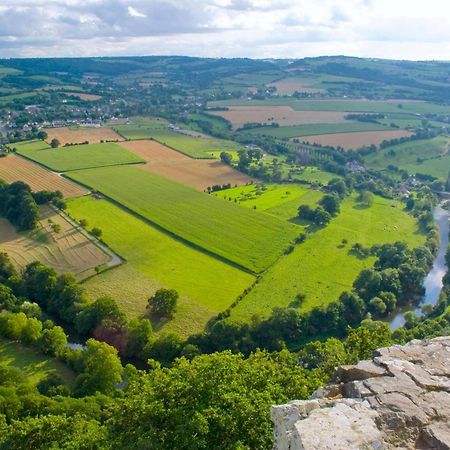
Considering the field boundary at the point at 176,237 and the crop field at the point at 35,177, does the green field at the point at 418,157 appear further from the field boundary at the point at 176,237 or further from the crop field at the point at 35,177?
the crop field at the point at 35,177

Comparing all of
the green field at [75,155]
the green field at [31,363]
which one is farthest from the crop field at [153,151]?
the green field at [31,363]

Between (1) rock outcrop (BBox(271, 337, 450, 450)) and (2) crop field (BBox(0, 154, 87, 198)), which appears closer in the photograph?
(1) rock outcrop (BBox(271, 337, 450, 450))

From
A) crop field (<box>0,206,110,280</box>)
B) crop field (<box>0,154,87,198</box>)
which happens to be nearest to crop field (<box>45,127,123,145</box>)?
crop field (<box>0,154,87,198</box>)

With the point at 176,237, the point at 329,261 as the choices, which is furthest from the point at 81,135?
the point at 329,261

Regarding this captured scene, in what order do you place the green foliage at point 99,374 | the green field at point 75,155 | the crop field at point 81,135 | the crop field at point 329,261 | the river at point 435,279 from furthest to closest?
the crop field at point 81,135, the green field at point 75,155, the river at point 435,279, the crop field at point 329,261, the green foliage at point 99,374

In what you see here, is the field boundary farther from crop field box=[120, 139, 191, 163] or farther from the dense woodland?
crop field box=[120, 139, 191, 163]

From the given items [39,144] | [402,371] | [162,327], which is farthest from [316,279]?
[39,144]
